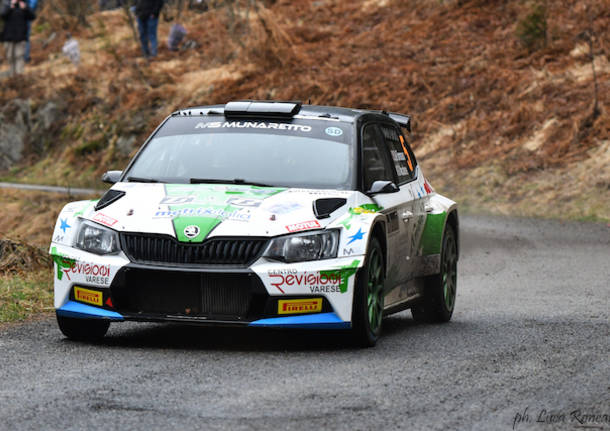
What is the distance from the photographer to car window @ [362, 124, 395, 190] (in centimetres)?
874

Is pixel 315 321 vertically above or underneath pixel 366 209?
underneath

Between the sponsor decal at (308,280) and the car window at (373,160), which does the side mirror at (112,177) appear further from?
the sponsor decal at (308,280)

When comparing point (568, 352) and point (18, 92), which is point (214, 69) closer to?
point (18, 92)

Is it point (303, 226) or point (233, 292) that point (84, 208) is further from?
point (303, 226)

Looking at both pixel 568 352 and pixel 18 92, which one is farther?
pixel 18 92

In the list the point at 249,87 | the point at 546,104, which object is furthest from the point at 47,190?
the point at 546,104

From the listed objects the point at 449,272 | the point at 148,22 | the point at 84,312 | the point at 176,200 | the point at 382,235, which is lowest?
the point at 148,22

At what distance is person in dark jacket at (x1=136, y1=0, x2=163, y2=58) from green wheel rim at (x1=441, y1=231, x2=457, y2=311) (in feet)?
69.6

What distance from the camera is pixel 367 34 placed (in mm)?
30938

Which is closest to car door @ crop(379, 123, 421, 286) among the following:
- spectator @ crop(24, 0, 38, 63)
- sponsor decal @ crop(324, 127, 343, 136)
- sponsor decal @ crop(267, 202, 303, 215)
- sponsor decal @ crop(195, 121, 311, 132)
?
sponsor decal @ crop(324, 127, 343, 136)

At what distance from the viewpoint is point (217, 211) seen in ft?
25.1

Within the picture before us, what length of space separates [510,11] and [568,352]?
22.0 m

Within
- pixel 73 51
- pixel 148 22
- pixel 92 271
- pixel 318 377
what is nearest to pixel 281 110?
pixel 92 271

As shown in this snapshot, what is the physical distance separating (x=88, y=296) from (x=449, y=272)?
375cm
